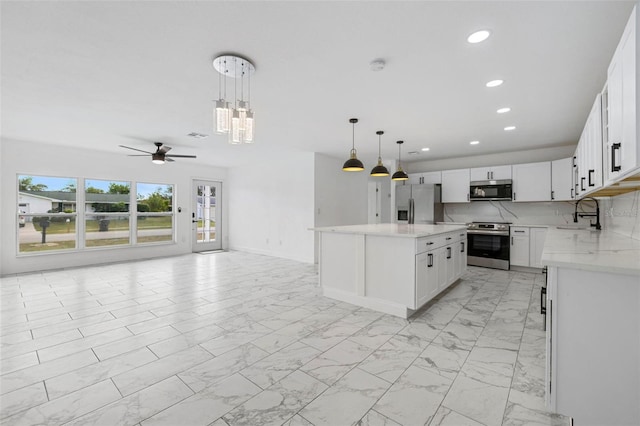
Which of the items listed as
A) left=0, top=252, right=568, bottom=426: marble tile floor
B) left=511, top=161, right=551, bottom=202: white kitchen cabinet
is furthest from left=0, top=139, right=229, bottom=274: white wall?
left=511, top=161, right=551, bottom=202: white kitchen cabinet

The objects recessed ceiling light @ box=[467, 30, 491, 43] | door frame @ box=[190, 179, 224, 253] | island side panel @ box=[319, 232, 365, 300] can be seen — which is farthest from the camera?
door frame @ box=[190, 179, 224, 253]

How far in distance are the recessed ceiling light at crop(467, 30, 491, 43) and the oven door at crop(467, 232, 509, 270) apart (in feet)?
14.6

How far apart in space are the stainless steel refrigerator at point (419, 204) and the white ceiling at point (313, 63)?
2.10 m

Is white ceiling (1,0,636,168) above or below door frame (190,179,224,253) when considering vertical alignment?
above

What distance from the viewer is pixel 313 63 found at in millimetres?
2457

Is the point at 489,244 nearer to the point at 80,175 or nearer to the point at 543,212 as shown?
the point at 543,212

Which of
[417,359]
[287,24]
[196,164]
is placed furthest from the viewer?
[196,164]

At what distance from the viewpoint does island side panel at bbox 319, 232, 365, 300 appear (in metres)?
3.52

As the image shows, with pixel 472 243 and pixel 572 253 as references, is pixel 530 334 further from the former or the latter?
pixel 472 243

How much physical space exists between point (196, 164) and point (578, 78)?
7720mm

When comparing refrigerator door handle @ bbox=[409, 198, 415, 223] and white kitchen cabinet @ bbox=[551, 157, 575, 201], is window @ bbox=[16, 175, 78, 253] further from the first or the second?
white kitchen cabinet @ bbox=[551, 157, 575, 201]

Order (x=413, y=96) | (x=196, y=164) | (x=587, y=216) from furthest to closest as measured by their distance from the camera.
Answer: (x=196, y=164) → (x=587, y=216) → (x=413, y=96)

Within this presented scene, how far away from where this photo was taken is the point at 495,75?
269cm

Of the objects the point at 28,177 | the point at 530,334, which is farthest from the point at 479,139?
the point at 28,177
